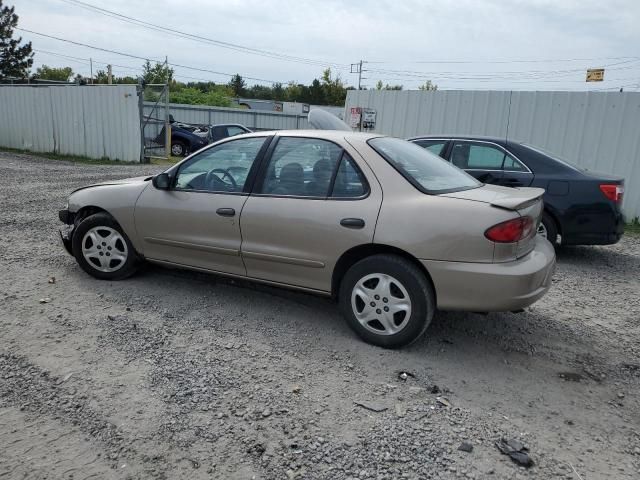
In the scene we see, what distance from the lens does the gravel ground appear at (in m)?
2.53

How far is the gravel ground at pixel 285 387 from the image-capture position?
8.29 ft

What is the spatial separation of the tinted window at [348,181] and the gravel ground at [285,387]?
1.10 metres

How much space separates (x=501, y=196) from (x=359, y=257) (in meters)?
Result: 1.12

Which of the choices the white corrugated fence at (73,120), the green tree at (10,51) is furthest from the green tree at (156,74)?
the white corrugated fence at (73,120)

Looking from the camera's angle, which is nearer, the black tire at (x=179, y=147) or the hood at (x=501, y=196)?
the hood at (x=501, y=196)

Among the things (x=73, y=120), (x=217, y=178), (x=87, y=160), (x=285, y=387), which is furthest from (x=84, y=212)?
(x=73, y=120)

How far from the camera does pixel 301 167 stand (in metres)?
4.02

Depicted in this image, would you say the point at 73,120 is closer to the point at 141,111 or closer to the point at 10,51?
the point at 141,111

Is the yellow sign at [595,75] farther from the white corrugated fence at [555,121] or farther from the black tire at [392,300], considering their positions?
the black tire at [392,300]

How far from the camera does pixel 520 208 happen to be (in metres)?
3.40

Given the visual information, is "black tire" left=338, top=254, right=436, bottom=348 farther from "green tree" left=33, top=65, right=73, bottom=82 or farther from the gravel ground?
"green tree" left=33, top=65, right=73, bottom=82

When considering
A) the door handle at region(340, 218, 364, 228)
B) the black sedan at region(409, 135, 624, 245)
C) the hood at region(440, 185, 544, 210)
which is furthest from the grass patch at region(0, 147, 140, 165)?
the hood at region(440, 185, 544, 210)

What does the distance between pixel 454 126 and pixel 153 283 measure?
7.75 meters

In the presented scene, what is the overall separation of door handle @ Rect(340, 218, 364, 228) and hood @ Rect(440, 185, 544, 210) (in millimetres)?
607
